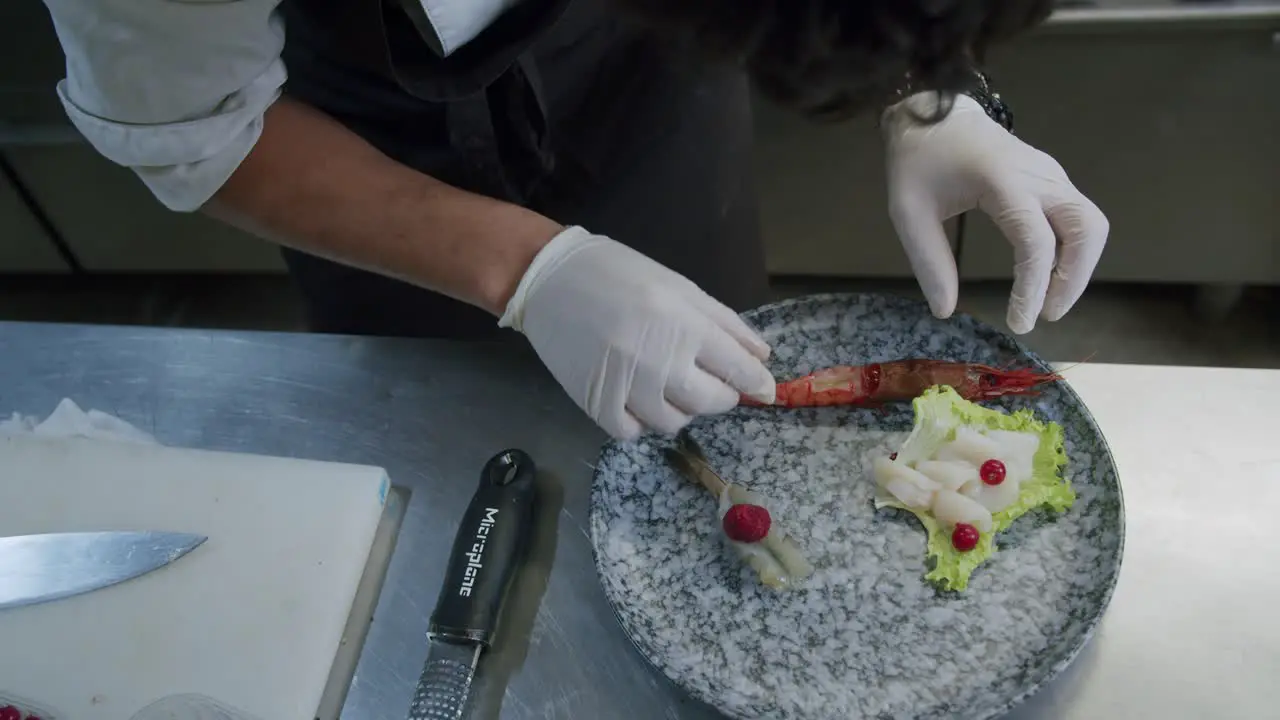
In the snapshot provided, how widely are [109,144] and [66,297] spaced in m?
1.71

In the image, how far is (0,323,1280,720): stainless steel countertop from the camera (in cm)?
82

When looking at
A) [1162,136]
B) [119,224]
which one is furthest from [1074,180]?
[119,224]

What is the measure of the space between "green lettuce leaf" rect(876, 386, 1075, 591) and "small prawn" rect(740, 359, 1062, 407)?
1 cm

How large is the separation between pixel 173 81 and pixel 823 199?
1.18m

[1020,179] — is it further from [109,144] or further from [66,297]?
[66,297]

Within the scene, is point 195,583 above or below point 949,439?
below

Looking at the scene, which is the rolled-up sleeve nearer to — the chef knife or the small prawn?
the chef knife

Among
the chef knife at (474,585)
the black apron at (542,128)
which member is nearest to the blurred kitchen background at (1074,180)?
the black apron at (542,128)

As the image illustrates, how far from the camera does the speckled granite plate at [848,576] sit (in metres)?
0.80

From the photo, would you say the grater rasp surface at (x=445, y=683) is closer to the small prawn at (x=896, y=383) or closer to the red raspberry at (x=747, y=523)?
the red raspberry at (x=747, y=523)

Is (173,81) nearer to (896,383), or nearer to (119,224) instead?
(896,383)

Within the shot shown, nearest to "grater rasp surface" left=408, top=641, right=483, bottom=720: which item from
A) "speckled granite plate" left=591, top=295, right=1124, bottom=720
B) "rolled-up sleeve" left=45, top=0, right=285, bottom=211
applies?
"speckled granite plate" left=591, top=295, right=1124, bottom=720

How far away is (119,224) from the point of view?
6.53 ft

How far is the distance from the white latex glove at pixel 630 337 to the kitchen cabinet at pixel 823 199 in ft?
2.34
